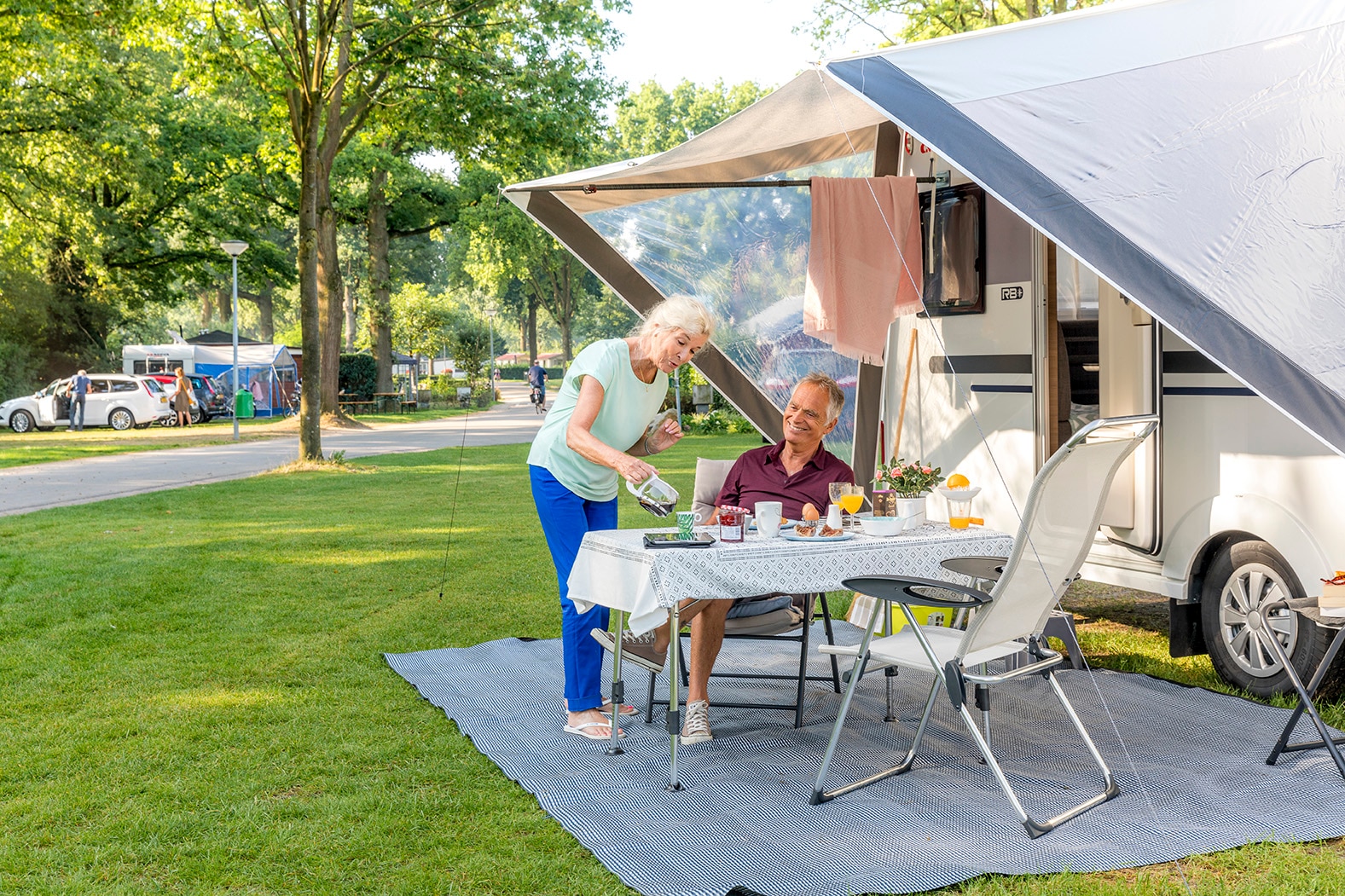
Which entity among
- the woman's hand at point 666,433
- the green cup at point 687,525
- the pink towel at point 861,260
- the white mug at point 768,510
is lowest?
the green cup at point 687,525

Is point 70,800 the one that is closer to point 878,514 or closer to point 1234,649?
point 878,514

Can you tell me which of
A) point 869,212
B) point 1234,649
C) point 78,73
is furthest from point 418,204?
point 1234,649

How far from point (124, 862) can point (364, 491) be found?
10178 millimetres

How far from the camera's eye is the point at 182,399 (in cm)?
2638

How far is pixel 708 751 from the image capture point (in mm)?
4453

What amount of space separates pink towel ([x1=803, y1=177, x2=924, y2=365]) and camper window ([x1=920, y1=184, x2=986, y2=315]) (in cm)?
7

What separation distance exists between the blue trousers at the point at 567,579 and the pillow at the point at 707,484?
2.87ft

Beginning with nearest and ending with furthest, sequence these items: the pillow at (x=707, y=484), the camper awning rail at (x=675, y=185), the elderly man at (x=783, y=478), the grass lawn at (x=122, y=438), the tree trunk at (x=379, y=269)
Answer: the elderly man at (x=783, y=478) → the pillow at (x=707, y=484) → the camper awning rail at (x=675, y=185) → the grass lawn at (x=122, y=438) → the tree trunk at (x=379, y=269)

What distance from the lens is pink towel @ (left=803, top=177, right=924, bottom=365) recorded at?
6188mm

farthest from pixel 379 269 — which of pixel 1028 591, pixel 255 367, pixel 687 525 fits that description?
pixel 1028 591

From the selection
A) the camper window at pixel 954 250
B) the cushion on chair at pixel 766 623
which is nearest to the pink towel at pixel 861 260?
the camper window at pixel 954 250

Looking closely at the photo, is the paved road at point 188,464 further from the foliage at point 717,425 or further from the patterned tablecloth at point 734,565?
the patterned tablecloth at point 734,565

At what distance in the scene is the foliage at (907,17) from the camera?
781 inches

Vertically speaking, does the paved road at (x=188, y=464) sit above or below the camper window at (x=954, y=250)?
below
